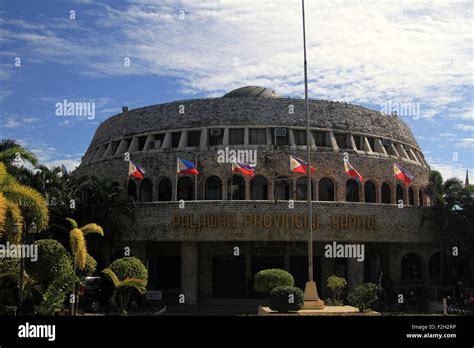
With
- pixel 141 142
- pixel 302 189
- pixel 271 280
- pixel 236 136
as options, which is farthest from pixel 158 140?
pixel 271 280

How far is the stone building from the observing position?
35156 millimetres

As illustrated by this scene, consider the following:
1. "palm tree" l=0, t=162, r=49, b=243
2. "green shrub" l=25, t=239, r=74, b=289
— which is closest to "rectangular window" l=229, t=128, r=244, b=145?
"green shrub" l=25, t=239, r=74, b=289

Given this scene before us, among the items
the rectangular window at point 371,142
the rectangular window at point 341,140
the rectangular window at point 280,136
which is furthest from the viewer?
the rectangular window at point 371,142

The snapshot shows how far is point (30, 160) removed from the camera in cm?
2525

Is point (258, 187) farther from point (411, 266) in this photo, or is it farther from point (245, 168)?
point (411, 266)

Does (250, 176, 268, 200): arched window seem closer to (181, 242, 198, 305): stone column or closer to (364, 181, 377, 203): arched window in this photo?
(181, 242, 198, 305): stone column

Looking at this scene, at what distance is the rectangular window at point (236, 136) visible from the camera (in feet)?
132

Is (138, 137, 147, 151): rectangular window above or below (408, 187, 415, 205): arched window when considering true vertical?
above

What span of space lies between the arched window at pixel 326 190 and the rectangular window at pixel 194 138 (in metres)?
9.30

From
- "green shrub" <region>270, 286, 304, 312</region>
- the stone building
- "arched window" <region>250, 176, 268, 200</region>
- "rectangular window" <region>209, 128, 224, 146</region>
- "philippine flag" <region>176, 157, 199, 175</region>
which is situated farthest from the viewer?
"rectangular window" <region>209, 128, 224, 146</region>

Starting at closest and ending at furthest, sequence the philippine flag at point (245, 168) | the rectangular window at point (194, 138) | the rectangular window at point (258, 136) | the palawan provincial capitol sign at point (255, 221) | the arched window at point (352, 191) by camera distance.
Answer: the palawan provincial capitol sign at point (255, 221)
the philippine flag at point (245, 168)
the arched window at point (352, 191)
the rectangular window at point (258, 136)
the rectangular window at point (194, 138)

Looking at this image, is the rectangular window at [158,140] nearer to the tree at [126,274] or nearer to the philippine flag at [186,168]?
the philippine flag at [186,168]

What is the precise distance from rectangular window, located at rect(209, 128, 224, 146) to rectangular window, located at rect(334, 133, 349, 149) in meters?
8.37

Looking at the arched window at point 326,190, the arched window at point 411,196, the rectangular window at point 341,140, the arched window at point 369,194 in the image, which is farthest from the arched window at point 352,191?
the arched window at point 411,196
